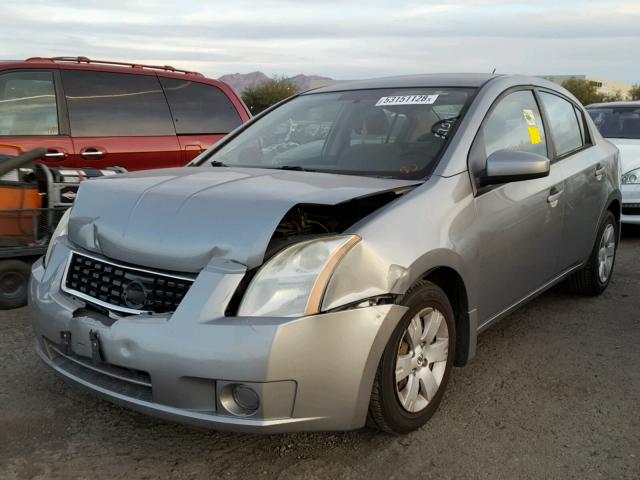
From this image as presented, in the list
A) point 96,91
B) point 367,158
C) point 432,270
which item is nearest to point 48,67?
point 96,91

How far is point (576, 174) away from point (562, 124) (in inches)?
15.8

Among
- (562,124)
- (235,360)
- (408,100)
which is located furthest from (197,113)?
(235,360)

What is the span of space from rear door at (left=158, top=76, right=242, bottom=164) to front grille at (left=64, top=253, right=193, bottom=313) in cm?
352

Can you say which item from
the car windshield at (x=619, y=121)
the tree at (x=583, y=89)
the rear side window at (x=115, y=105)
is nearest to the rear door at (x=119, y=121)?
the rear side window at (x=115, y=105)

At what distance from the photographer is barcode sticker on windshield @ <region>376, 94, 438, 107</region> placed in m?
3.63

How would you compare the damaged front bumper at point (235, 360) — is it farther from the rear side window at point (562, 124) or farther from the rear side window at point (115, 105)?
the rear side window at point (115, 105)

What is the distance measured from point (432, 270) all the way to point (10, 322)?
295cm

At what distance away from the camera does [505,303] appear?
11.7ft

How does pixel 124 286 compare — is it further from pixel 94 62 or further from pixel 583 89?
pixel 583 89

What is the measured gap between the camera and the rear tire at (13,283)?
14.5 ft

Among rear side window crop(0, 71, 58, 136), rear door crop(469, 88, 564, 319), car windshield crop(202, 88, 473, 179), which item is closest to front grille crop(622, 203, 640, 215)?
rear door crop(469, 88, 564, 319)

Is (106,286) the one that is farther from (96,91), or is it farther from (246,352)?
(96,91)

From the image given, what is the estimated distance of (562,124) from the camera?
4.42 meters

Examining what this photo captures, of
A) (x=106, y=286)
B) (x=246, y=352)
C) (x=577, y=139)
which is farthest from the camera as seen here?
(x=577, y=139)
